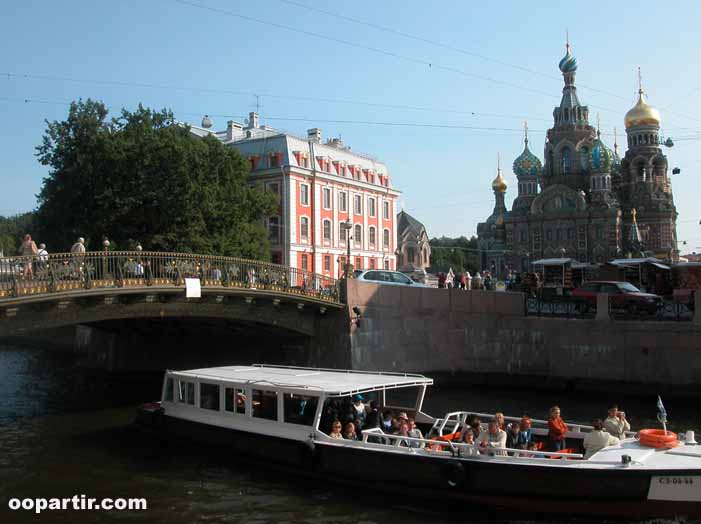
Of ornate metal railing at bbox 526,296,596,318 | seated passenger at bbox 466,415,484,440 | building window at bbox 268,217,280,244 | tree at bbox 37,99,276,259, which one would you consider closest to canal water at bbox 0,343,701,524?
seated passenger at bbox 466,415,484,440

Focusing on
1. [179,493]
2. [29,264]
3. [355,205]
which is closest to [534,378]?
[179,493]

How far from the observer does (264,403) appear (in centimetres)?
1664

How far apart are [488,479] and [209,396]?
8133mm

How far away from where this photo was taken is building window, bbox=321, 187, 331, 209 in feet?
190

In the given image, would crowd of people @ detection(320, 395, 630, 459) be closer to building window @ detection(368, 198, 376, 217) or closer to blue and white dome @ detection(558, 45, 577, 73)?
building window @ detection(368, 198, 376, 217)

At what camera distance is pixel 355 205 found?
61719 mm

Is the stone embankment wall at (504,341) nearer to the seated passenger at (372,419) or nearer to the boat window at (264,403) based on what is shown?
the boat window at (264,403)

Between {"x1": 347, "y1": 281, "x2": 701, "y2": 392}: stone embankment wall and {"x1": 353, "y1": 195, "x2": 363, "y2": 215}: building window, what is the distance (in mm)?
32894

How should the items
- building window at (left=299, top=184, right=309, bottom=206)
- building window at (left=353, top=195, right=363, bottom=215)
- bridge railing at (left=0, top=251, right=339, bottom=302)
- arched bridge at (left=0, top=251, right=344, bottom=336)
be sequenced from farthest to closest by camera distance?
building window at (left=353, top=195, right=363, bottom=215), building window at (left=299, top=184, right=309, bottom=206), arched bridge at (left=0, top=251, right=344, bottom=336), bridge railing at (left=0, top=251, right=339, bottom=302)

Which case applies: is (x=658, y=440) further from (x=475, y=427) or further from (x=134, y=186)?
(x=134, y=186)

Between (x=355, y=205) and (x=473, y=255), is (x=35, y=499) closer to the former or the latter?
(x=355, y=205)

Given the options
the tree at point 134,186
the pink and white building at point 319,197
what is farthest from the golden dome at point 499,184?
the tree at point 134,186

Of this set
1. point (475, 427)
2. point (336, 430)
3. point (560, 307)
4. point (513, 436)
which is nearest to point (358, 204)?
point (560, 307)

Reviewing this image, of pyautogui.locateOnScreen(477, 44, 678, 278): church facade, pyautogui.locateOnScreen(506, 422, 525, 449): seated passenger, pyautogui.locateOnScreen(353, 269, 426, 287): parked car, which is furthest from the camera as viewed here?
pyautogui.locateOnScreen(477, 44, 678, 278): church facade
